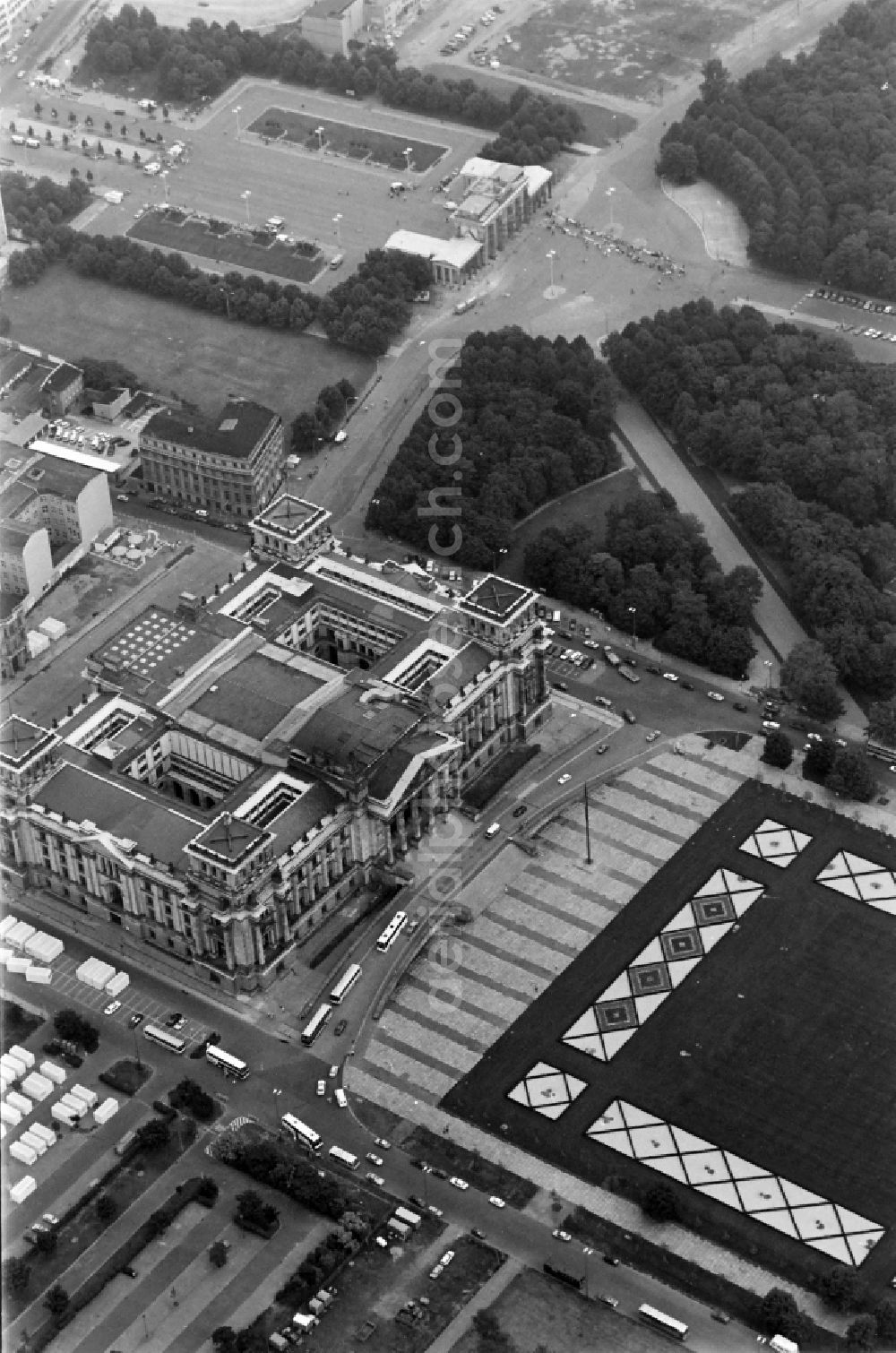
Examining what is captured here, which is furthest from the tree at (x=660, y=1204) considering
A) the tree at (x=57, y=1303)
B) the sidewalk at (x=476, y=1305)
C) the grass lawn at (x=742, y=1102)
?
the tree at (x=57, y=1303)

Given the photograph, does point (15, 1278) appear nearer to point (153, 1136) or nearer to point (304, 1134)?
point (153, 1136)

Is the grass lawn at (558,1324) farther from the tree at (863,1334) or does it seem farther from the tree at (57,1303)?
the tree at (57,1303)

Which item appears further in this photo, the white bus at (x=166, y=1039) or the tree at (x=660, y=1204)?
the white bus at (x=166, y=1039)

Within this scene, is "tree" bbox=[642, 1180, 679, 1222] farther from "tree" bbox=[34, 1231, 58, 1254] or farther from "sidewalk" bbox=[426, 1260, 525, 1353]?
"tree" bbox=[34, 1231, 58, 1254]

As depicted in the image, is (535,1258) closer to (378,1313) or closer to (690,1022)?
(378,1313)

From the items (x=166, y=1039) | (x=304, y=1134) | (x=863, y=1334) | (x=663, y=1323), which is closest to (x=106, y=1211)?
(x=304, y=1134)

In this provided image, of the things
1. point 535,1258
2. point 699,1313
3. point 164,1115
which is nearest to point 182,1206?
point 164,1115
